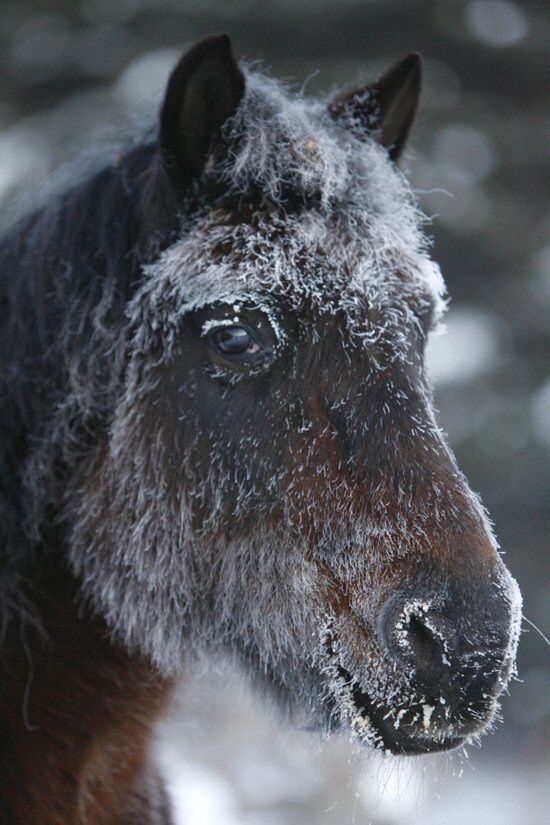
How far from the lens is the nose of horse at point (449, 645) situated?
5.18 feet

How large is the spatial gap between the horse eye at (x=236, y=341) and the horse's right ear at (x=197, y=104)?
387 mm

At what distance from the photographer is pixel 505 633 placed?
5.24 ft

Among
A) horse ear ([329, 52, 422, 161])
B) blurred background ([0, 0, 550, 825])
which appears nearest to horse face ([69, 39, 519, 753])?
horse ear ([329, 52, 422, 161])

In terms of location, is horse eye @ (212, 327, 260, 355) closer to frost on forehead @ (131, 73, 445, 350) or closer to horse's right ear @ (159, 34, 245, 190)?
frost on forehead @ (131, 73, 445, 350)

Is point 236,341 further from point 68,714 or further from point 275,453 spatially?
point 68,714

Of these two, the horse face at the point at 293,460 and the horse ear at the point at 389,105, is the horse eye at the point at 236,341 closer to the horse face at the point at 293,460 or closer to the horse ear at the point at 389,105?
the horse face at the point at 293,460

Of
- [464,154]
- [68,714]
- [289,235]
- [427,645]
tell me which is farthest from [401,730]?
[464,154]

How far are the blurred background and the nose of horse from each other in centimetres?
375

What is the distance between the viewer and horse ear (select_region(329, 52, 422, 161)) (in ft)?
7.56

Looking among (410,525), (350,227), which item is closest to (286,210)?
(350,227)

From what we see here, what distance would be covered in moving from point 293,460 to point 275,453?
0.04 metres

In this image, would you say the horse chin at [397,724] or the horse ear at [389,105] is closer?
the horse chin at [397,724]

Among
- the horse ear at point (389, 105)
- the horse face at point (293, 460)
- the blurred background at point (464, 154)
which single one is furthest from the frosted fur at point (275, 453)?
the blurred background at point (464, 154)

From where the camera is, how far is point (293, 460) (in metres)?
1.82
